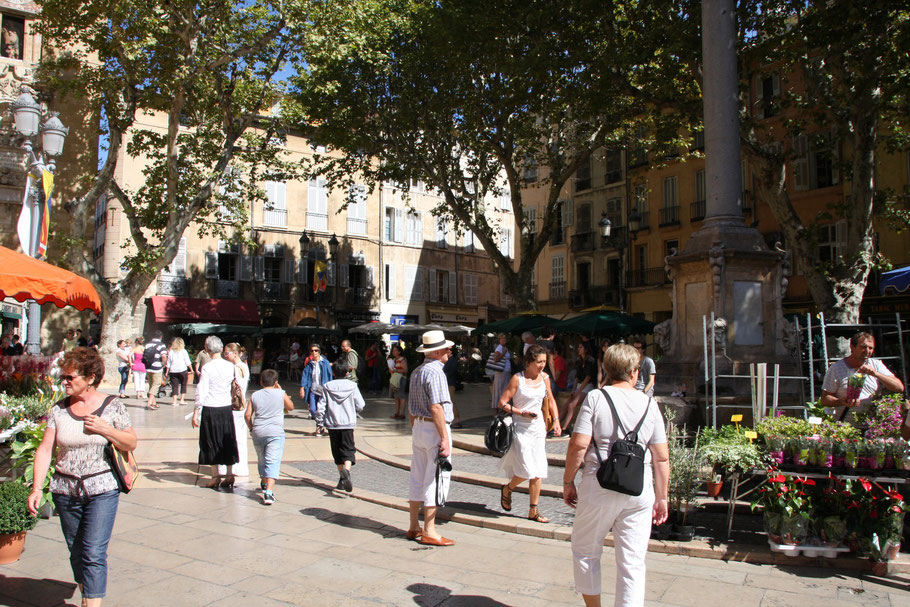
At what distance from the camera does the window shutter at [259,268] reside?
112 feet

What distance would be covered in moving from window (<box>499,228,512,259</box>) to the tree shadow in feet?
131

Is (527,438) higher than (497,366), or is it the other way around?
(497,366)

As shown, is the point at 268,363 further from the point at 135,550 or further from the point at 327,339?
the point at 135,550

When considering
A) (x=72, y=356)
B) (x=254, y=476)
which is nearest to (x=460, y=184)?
(x=254, y=476)

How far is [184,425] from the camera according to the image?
13586 millimetres

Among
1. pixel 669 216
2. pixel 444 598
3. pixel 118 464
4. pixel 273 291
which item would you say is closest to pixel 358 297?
pixel 273 291

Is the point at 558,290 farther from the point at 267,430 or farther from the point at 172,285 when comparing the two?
the point at 267,430

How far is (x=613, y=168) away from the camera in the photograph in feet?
123

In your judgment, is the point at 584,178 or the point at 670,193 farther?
the point at 584,178

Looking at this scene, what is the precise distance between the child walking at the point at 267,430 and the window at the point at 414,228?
32.0 metres

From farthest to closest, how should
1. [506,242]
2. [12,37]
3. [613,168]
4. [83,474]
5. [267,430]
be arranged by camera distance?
[506,242] < [613,168] < [12,37] < [267,430] < [83,474]

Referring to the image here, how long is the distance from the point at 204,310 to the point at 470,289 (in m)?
16.4

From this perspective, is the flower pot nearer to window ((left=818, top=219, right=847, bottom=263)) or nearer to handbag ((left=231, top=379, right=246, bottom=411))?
handbag ((left=231, top=379, right=246, bottom=411))

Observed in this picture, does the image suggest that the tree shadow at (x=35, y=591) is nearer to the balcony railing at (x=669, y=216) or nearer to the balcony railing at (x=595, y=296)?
the balcony railing at (x=669, y=216)
